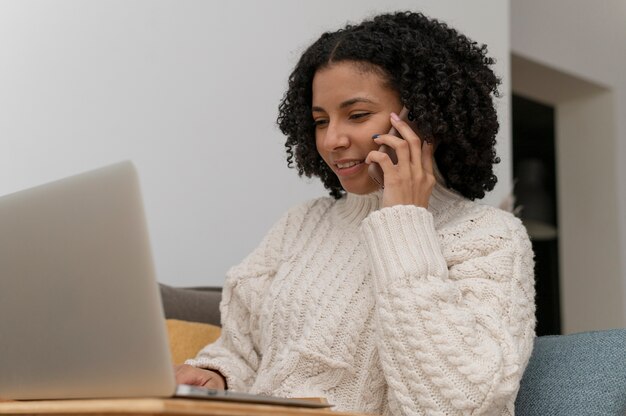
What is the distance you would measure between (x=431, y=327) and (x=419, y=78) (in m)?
0.49

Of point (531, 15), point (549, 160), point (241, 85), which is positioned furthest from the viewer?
point (549, 160)

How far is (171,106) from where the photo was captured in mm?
2504

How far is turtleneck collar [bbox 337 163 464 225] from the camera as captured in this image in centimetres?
160

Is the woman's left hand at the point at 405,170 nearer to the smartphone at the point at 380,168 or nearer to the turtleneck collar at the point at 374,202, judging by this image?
the smartphone at the point at 380,168

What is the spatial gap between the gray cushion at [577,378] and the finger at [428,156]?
0.36m

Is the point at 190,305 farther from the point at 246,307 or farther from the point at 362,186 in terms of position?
the point at 362,186

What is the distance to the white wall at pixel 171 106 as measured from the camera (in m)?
2.28

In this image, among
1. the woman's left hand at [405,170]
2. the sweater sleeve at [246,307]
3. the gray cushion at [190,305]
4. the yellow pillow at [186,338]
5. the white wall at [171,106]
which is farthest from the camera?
the white wall at [171,106]

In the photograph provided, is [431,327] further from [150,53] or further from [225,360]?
[150,53]

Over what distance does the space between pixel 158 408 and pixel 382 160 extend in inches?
30.4

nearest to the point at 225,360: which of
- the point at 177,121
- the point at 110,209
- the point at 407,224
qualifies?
the point at 407,224

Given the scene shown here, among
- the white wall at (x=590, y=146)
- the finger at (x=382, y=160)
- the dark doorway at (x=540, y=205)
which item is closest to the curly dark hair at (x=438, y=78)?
the finger at (x=382, y=160)

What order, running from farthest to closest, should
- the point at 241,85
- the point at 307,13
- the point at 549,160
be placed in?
1. the point at 549,160
2. the point at 307,13
3. the point at 241,85

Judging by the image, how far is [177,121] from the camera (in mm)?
2512
